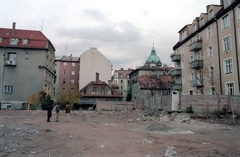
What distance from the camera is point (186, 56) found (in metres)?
39.7

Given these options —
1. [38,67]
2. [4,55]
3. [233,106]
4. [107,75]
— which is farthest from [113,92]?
[233,106]

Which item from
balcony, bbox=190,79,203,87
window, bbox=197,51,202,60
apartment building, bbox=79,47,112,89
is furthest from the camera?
apartment building, bbox=79,47,112,89

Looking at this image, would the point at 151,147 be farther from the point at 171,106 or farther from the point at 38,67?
the point at 38,67

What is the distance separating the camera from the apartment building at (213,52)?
86.0 ft

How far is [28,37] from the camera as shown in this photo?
46219 millimetres

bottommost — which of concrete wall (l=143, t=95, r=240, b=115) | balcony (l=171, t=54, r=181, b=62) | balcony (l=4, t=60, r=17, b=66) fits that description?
concrete wall (l=143, t=95, r=240, b=115)

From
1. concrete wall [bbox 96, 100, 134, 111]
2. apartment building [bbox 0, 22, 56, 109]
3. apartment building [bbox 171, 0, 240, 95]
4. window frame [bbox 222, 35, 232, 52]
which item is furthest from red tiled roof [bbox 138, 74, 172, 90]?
window frame [bbox 222, 35, 232, 52]

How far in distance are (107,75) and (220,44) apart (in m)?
38.6

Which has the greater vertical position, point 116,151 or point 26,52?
point 26,52

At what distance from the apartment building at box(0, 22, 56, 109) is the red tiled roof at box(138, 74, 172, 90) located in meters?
22.9

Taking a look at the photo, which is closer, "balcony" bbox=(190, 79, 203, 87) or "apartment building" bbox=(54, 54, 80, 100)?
"balcony" bbox=(190, 79, 203, 87)

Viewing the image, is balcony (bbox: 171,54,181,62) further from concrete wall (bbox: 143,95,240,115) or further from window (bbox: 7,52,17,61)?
window (bbox: 7,52,17,61)

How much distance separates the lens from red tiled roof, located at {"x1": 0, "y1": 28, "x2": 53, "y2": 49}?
44312 mm

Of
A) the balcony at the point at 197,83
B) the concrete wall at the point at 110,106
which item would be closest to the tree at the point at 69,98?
the concrete wall at the point at 110,106
